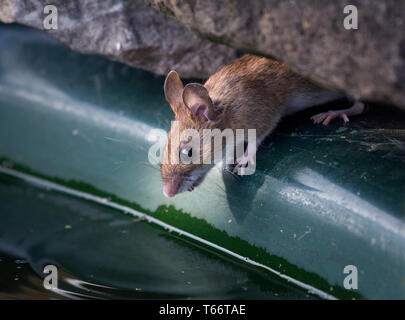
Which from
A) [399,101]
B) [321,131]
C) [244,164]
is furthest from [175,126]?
[399,101]

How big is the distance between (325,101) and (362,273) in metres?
1.06

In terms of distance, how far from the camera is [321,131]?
104 inches

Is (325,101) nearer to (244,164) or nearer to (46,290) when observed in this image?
(244,164)

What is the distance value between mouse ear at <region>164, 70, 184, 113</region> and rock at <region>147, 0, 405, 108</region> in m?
0.55

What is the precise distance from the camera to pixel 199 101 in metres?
2.45

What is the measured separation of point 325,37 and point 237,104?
0.96 metres

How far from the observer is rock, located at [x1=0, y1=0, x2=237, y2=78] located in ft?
9.93
